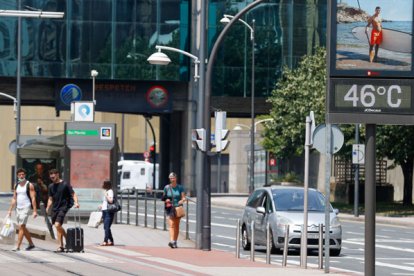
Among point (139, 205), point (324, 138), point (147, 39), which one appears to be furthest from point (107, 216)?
point (147, 39)

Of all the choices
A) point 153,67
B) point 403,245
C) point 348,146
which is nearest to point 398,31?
point 403,245

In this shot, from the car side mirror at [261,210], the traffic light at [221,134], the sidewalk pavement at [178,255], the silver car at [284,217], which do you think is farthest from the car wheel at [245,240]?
the traffic light at [221,134]

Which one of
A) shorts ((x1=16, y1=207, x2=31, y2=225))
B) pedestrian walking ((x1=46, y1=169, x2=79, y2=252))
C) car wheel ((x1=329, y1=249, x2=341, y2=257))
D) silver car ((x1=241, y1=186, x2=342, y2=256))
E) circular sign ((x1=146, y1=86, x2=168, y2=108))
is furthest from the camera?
circular sign ((x1=146, y1=86, x2=168, y2=108))

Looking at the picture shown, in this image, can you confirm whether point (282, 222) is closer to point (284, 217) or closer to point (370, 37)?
point (284, 217)

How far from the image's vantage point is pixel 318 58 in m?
70.8

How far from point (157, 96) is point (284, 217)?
1773 inches

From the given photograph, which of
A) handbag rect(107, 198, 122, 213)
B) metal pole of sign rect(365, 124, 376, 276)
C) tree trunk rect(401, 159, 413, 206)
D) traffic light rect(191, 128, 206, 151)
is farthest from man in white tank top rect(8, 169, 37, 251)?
tree trunk rect(401, 159, 413, 206)

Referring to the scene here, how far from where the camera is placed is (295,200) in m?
32.2

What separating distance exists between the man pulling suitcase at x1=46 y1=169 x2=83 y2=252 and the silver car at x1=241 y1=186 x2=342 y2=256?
4.46 m

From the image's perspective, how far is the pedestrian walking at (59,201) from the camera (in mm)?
29828

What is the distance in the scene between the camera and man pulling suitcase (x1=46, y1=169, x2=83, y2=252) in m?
29.8

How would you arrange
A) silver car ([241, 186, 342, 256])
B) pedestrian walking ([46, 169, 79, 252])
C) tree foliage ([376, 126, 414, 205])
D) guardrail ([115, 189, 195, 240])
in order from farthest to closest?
1. tree foliage ([376, 126, 414, 205])
2. guardrail ([115, 189, 195, 240])
3. silver car ([241, 186, 342, 256])
4. pedestrian walking ([46, 169, 79, 252])

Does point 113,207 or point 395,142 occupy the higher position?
point 395,142

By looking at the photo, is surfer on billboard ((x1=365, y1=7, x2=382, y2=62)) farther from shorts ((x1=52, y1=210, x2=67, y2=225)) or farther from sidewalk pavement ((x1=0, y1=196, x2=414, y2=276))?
shorts ((x1=52, y1=210, x2=67, y2=225))
